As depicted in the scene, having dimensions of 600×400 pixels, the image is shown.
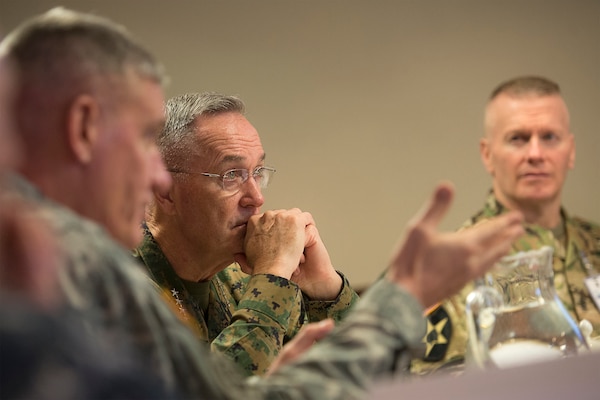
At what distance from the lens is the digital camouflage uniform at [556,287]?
5.20 ft

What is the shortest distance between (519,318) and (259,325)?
0.48 metres

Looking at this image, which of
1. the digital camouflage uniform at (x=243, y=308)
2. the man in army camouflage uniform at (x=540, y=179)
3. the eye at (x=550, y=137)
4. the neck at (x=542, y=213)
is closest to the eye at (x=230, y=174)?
the digital camouflage uniform at (x=243, y=308)

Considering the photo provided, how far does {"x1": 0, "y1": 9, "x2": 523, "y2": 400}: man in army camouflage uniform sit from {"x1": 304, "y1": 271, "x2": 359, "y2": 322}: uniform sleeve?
3.06 ft

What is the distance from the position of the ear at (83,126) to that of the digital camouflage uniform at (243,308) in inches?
25.0

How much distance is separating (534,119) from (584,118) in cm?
158

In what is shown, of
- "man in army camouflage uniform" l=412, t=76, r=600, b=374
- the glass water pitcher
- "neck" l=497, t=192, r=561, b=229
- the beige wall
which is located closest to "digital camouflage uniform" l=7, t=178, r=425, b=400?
the glass water pitcher

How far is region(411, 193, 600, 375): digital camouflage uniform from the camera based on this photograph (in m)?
1.58

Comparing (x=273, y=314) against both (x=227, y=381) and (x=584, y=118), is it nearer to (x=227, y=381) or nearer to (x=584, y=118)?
(x=227, y=381)

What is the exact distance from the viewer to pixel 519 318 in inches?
46.7

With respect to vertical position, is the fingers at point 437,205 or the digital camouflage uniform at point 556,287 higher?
A: the fingers at point 437,205

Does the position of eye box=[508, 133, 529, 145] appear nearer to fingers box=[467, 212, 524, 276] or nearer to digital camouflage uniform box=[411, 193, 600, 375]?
digital camouflage uniform box=[411, 193, 600, 375]

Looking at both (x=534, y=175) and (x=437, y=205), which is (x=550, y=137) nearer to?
(x=534, y=175)

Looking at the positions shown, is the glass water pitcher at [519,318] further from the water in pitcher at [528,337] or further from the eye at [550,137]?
the eye at [550,137]

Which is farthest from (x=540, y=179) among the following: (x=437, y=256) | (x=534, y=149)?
(x=437, y=256)
